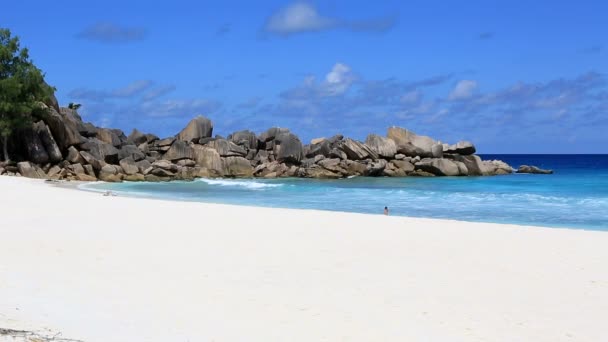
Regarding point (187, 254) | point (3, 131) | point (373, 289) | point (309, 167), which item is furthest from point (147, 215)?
point (309, 167)

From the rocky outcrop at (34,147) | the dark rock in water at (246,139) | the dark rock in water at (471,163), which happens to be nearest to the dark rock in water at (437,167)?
the dark rock in water at (471,163)

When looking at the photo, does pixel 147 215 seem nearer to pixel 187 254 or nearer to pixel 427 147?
pixel 187 254

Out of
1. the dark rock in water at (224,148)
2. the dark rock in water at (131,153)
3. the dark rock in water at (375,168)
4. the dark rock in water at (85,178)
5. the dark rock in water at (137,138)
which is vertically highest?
the dark rock in water at (137,138)

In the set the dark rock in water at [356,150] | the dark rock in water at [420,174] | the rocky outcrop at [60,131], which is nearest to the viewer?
the rocky outcrop at [60,131]

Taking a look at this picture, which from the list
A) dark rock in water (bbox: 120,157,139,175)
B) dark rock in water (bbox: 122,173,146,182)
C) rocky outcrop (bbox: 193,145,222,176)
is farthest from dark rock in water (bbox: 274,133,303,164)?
dark rock in water (bbox: 122,173,146,182)

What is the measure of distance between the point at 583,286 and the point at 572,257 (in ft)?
8.73

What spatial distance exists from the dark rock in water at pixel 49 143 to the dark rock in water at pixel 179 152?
12.1 m

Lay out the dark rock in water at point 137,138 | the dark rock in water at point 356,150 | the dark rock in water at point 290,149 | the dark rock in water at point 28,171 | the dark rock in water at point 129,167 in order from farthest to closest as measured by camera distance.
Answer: the dark rock in water at point 356,150 < the dark rock in water at point 290,149 < the dark rock in water at point 137,138 < the dark rock in water at point 129,167 < the dark rock in water at point 28,171

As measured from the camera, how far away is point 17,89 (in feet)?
145

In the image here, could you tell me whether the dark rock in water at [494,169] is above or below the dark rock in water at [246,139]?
below

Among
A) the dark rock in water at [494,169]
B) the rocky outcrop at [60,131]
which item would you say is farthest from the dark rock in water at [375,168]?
the rocky outcrop at [60,131]

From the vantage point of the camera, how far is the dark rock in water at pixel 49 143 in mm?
47031

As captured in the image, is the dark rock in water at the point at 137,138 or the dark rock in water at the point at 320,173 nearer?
the dark rock in water at the point at 320,173

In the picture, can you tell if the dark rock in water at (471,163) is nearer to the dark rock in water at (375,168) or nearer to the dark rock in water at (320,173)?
the dark rock in water at (375,168)
